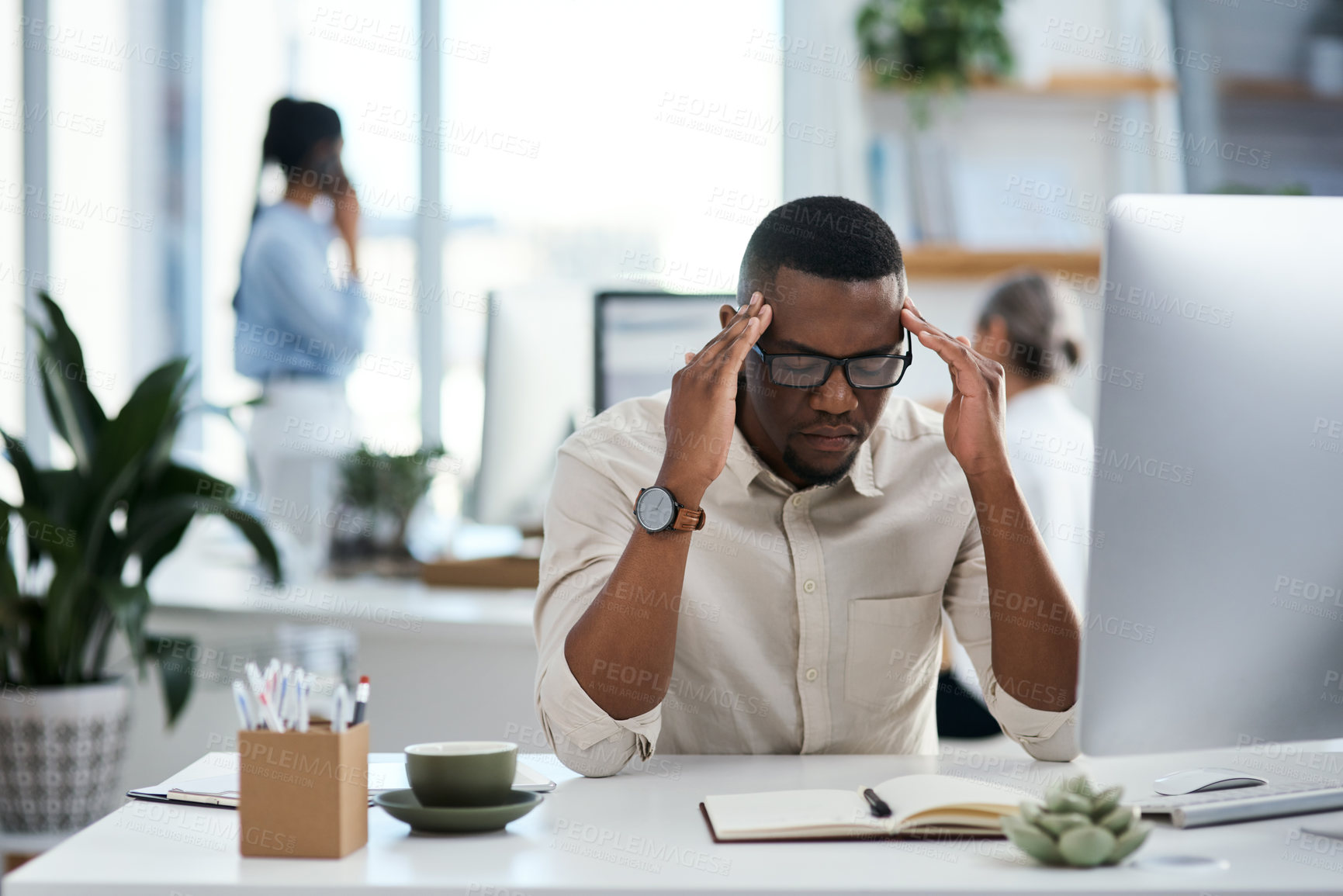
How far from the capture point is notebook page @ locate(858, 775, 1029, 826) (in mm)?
916

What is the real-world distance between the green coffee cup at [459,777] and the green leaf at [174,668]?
5.53 feet

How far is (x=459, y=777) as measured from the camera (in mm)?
950

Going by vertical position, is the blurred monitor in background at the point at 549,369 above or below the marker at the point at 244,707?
above

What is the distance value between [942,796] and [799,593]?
0.47 meters

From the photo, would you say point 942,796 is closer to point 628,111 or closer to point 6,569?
point 6,569

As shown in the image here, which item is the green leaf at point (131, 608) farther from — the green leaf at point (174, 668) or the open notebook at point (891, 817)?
the open notebook at point (891, 817)

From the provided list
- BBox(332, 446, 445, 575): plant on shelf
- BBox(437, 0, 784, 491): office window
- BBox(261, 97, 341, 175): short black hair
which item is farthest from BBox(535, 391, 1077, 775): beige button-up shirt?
BBox(437, 0, 784, 491): office window

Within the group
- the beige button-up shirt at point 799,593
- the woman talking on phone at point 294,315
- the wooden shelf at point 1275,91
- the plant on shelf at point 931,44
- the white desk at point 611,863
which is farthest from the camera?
the plant on shelf at point 931,44

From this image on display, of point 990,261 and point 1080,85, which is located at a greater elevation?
point 1080,85

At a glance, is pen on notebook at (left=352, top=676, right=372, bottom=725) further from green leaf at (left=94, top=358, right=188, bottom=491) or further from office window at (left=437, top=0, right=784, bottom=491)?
office window at (left=437, top=0, right=784, bottom=491)

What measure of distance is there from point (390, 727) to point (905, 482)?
110cm

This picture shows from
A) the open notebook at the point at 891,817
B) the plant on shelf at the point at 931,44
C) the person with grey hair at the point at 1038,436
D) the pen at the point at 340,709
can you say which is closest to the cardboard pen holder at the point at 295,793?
the pen at the point at 340,709

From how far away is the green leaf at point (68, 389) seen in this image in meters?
2.56

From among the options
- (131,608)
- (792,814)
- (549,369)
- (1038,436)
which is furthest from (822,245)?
(131,608)
